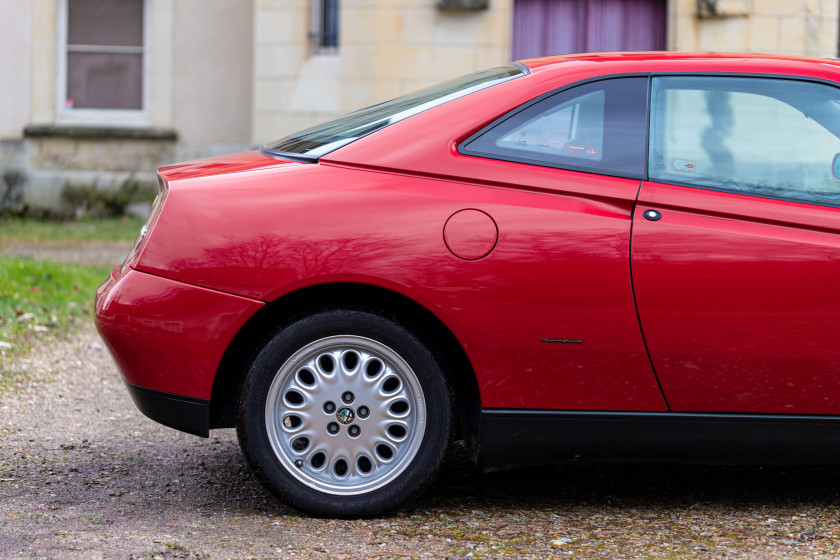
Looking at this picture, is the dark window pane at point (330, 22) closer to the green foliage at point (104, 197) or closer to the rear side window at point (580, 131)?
the green foliage at point (104, 197)

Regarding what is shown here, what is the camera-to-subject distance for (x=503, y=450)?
3285 millimetres

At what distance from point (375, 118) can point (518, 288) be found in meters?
0.83

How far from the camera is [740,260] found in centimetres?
317

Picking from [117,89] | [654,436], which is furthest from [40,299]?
[117,89]

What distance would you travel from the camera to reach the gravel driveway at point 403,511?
3.11 metres

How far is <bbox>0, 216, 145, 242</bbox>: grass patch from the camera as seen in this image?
11695 millimetres

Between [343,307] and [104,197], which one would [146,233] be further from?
[104,197]

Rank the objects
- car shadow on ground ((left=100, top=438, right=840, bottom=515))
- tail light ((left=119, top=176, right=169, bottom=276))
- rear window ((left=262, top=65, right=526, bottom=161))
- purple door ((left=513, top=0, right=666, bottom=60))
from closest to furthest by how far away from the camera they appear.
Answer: tail light ((left=119, top=176, right=169, bottom=276)) < rear window ((left=262, top=65, right=526, bottom=161)) < car shadow on ground ((left=100, top=438, right=840, bottom=515)) < purple door ((left=513, top=0, right=666, bottom=60))

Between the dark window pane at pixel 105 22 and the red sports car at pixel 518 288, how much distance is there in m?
11.7

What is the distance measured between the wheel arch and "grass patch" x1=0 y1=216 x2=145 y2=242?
8.60 metres

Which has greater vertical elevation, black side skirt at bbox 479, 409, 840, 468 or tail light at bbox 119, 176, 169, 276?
tail light at bbox 119, 176, 169, 276

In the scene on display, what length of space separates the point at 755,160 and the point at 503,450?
1.24 metres

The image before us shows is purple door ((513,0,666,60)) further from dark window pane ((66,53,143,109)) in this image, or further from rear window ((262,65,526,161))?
rear window ((262,65,526,161))

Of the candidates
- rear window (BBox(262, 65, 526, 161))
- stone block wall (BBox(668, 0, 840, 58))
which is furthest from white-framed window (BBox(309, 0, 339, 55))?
rear window (BBox(262, 65, 526, 161))
